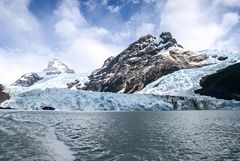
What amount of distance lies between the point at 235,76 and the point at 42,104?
103038mm

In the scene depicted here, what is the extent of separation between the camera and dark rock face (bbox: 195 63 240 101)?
536ft

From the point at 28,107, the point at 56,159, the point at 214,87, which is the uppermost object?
the point at 214,87

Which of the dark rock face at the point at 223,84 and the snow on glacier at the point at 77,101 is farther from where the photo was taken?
the dark rock face at the point at 223,84

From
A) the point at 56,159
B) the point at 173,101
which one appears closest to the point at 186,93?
the point at 173,101

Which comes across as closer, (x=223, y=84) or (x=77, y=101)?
(x=77, y=101)

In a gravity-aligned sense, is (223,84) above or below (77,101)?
above

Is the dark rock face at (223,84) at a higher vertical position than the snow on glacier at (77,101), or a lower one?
higher

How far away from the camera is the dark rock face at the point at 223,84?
536 ft

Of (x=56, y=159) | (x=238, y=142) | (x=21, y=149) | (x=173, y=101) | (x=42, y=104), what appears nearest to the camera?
(x=56, y=159)

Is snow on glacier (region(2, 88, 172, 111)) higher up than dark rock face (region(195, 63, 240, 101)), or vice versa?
dark rock face (region(195, 63, 240, 101))

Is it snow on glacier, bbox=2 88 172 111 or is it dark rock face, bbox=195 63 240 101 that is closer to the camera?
snow on glacier, bbox=2 88 172 111

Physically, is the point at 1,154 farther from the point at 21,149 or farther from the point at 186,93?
the point at 186,93

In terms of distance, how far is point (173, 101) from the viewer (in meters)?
139

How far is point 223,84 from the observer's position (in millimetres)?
172625
